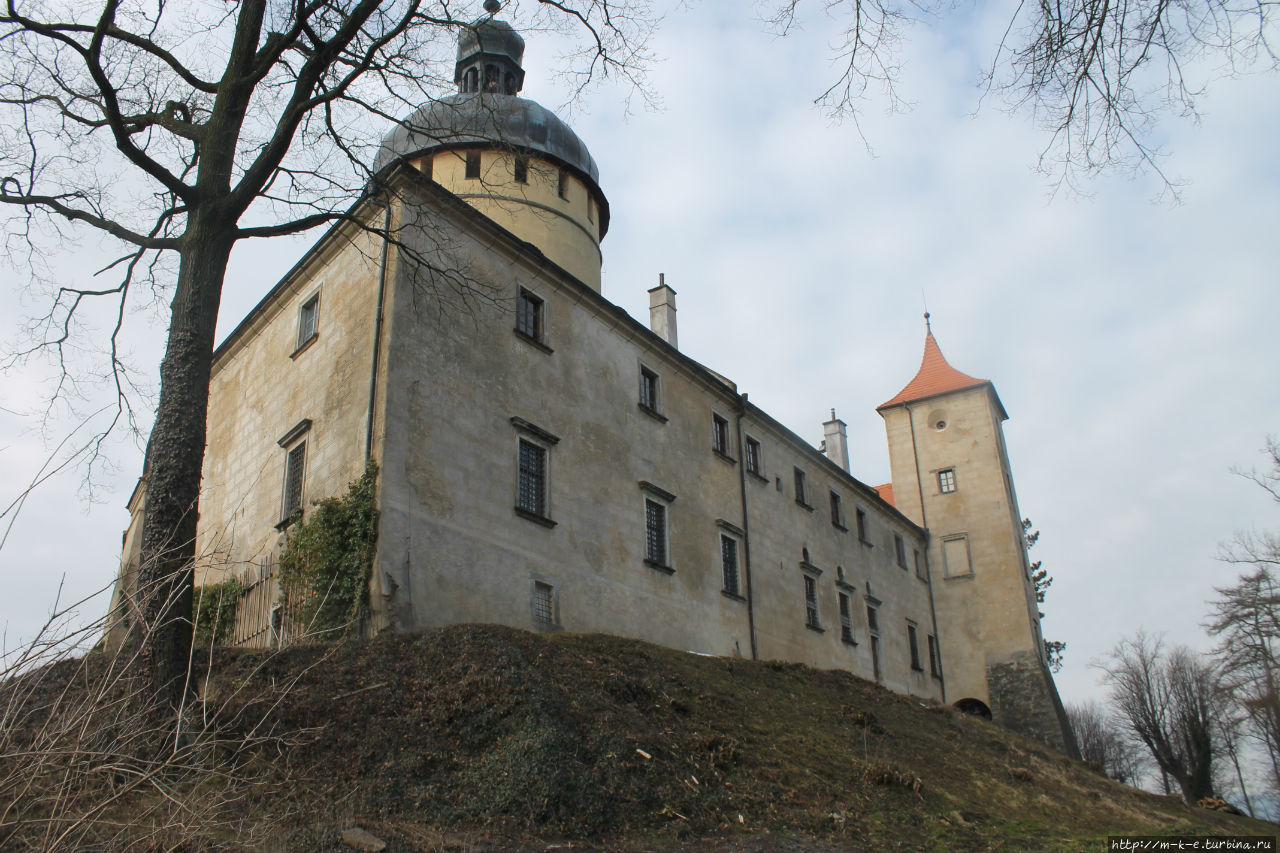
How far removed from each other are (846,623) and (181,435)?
74.5 ft

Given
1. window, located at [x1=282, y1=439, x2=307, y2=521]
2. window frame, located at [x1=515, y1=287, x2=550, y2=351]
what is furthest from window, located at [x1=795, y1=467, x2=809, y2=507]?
window, located at [x1=282, y1=439, x2=307, y2=521]

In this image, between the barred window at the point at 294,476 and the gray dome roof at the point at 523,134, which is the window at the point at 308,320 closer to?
the barred window at the point at 294,476

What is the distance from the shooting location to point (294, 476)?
1906cm

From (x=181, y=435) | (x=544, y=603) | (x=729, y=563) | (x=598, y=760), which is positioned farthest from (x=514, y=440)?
(x=598, y=760)

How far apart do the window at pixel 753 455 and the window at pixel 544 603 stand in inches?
396

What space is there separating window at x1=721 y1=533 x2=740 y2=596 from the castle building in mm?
76

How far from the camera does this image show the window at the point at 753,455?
27528 mm

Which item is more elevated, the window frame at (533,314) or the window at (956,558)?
the window frame at (533,314)

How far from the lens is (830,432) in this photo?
41375 mm

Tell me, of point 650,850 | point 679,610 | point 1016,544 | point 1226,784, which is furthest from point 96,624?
point 1226,784

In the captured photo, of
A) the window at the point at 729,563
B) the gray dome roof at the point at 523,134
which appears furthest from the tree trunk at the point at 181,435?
the window at the point at 729,563

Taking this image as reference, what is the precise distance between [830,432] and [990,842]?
100 ft

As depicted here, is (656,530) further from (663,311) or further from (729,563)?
(663,311)

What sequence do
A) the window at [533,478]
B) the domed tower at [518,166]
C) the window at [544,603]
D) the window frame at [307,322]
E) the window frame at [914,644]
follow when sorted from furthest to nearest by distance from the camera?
the window frame at [914,644]
the domed tower at [518,166]
the window frame at [307,322]
the window at [533,478]
the window at [544,603]
